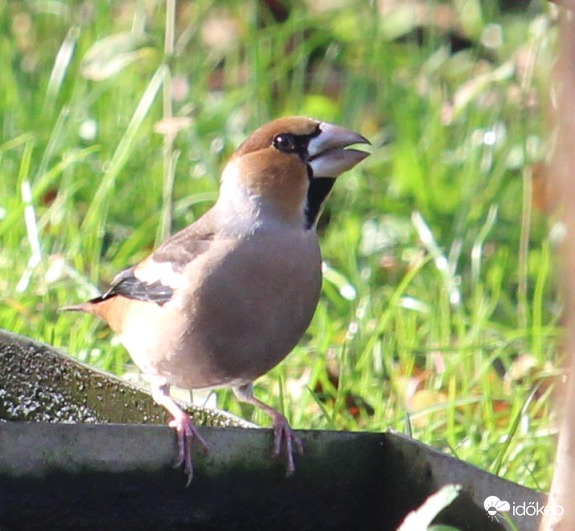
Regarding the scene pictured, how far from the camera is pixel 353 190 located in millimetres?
4363

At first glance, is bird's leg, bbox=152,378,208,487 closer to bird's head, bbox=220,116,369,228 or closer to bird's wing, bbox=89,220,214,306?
bird's wing, bbox=89,220,214,306

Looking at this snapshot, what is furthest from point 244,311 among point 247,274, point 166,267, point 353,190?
point 353,190

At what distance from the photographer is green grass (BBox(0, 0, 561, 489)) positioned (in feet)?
10.4

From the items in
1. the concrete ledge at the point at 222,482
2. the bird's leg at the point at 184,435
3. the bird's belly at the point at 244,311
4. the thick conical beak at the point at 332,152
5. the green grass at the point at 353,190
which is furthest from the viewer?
the green grass at the point at 353,190

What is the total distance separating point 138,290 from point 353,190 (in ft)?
5.34

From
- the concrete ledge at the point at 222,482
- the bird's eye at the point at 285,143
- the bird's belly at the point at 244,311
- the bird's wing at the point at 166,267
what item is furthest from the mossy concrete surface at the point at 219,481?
the bird's eye at the point at 285,143

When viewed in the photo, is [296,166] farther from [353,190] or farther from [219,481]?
[353,190]

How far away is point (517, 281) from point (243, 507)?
78.1 inches

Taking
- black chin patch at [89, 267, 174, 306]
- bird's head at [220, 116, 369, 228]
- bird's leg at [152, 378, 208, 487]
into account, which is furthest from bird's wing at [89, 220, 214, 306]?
bird's leg at [152, 378, 208, 487]

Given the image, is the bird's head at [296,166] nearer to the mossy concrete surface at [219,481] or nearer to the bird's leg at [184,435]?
the bird's leg at [184,435]

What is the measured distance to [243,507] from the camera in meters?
2.12

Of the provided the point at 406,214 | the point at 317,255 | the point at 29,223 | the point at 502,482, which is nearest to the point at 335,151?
the point at 317,255

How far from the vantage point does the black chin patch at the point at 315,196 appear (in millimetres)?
2682

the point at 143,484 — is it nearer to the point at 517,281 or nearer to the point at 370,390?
the point at 370,390
